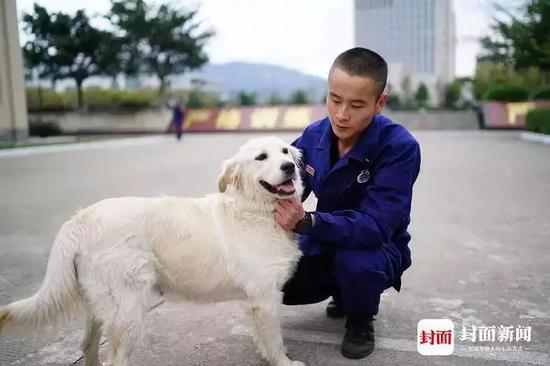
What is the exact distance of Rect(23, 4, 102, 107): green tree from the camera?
30844 mm

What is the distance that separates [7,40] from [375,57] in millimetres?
20398

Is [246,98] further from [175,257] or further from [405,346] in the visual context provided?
[175,257]

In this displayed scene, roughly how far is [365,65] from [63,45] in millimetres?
33672

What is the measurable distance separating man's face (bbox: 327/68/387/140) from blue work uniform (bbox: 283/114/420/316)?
0.36 ft

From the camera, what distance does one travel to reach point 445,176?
9734mm

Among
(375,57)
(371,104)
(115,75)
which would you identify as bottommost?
(371,104)

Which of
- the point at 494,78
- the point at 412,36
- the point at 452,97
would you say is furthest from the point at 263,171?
the point at 412,36

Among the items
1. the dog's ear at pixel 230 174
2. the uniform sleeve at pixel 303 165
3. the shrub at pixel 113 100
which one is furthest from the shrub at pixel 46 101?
the dog's ear at pixel 230 174

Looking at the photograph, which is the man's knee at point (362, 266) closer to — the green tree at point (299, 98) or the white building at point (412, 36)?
the white building at point (412, 36)

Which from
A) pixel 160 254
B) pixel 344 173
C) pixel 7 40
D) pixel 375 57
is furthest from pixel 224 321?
pixel 7 40

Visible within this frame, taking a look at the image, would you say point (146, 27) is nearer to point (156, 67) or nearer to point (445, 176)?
point (156, 67)

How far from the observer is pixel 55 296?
2.14 m

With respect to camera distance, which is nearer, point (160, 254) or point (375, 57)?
point (160, 254)

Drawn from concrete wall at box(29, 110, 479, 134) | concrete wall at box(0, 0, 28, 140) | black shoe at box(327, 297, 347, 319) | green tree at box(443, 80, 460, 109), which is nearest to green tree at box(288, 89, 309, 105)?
concrete wall at box(29, 110, 479, 134)
